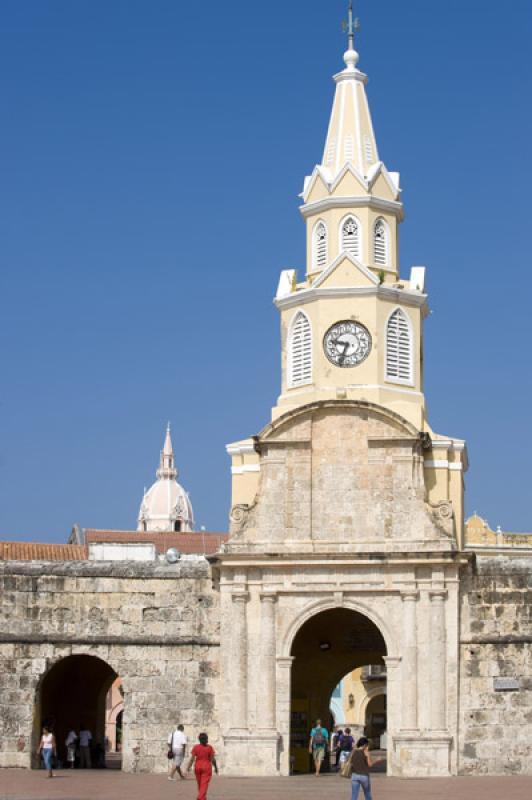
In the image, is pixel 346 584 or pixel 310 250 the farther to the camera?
pixel 310 250

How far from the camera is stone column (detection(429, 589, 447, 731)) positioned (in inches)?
1534

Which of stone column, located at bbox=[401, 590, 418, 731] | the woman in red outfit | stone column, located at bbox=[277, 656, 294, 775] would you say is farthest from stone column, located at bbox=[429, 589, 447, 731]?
the woman in red outfit

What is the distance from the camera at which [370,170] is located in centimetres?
4591

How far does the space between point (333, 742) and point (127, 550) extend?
12.6 meters

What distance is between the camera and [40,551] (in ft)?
241

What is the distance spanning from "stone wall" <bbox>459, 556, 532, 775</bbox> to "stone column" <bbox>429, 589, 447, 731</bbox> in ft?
1.93

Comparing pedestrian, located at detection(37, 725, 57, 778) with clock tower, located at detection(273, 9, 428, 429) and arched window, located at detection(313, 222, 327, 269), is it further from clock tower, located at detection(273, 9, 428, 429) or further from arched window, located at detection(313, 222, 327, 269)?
arched window, located at detection(313, 222, 327, 269)

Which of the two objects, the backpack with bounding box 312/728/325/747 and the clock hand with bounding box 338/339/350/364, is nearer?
the backpack with bounding box 312/728/325/747

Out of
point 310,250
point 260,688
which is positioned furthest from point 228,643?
point 310,250

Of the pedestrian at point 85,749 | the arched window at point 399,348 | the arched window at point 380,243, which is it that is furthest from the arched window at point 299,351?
the pedestrian at point 85,749

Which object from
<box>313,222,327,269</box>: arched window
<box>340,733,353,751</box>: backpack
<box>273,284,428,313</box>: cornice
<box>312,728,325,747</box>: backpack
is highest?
<box>313,222,327,269</box>: arched window

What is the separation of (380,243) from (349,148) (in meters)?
3.14

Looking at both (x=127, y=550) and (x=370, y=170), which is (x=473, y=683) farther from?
(x=127, y=550)

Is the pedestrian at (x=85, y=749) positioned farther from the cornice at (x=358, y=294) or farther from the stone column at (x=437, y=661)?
the cornice at (x=358, y=294)
